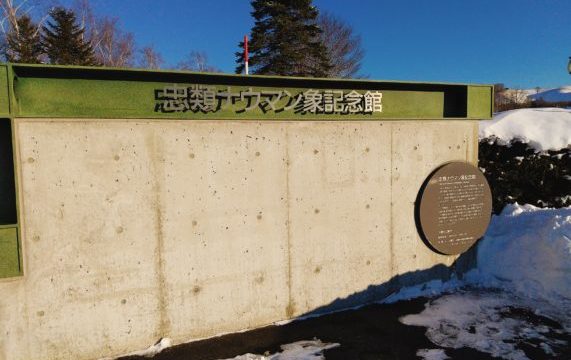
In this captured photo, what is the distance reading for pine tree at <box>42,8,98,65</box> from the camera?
32.1 m

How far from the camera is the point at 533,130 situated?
11.2 m

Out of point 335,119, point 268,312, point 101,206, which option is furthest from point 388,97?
point 101,206

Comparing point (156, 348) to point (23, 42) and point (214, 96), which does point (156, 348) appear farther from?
A: point (23, 42)

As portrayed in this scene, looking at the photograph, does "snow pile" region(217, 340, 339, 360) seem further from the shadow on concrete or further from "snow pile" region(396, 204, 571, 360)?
"snow pile" region(396, 204, 571, 360)

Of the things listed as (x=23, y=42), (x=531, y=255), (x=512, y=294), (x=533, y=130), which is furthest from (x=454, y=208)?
(x=23, y=42)

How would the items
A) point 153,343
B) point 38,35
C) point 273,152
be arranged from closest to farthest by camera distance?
point 153,343 → point 273,152 → point 38,35

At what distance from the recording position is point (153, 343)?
5.92 meters

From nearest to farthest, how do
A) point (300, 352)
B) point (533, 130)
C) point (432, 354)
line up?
point (432, 354)
point (300, 352)
point (533, 130)

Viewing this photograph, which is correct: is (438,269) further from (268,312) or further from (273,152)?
(273,152)

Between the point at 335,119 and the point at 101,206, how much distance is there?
3.89 metres

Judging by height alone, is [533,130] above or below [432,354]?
above

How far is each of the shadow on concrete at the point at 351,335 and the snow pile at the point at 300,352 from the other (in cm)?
11

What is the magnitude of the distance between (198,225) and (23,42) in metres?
30.8

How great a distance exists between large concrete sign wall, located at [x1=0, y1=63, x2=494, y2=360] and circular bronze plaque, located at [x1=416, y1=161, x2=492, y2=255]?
0.79 feet
